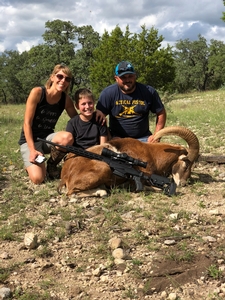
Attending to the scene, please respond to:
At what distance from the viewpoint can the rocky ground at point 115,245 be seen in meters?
3.23

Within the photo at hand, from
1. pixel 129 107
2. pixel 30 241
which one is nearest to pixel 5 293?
pixel 30 241

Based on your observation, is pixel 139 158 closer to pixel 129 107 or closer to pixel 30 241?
pixel 129 107

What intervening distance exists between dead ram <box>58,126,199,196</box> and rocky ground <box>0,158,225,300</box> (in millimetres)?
239

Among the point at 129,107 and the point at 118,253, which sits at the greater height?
the point at 129,107

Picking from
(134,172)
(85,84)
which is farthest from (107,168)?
(85,84)

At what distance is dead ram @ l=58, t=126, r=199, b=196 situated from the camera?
5.51 m

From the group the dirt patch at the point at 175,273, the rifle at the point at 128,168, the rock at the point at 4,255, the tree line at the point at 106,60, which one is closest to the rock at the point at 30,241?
the rock at the point at 4,255

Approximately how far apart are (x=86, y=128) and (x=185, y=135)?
5.92 ft

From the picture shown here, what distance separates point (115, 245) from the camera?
12.8ft

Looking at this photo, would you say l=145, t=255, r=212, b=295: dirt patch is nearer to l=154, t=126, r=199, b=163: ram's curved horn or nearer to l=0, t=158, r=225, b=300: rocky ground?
l=0, t=158, r=225, b=300: rocky ground

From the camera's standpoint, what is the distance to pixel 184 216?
183 inches

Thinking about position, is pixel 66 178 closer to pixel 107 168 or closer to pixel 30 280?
pixel 107 168

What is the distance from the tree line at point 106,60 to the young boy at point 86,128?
16663mm

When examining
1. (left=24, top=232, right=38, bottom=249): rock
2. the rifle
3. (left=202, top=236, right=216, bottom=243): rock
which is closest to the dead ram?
the rifle
